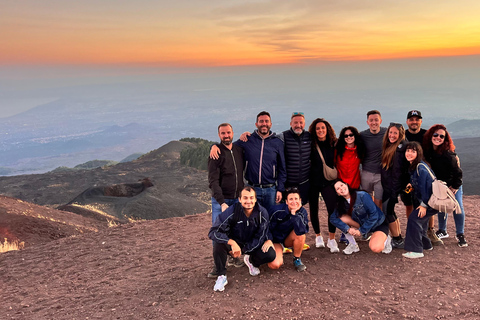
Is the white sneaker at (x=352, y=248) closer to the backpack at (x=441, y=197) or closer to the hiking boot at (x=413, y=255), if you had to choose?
the hiking boot at (x=413, y=255)

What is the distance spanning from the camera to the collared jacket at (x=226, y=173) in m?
5.54

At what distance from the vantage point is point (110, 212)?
15.1 meters

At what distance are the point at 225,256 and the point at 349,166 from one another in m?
2.53

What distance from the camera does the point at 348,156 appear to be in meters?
5.79

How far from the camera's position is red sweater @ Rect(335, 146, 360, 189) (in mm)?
5785

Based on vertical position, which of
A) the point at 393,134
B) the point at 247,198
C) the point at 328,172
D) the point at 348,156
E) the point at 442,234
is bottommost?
the point at 442,234

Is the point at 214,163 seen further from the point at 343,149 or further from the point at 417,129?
the point at 417,129

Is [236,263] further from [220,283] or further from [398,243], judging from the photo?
[398,243]

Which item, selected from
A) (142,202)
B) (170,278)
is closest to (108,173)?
(142,202)

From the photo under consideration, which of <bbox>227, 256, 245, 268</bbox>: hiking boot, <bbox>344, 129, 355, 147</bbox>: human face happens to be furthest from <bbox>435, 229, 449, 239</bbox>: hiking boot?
<bbox>227, 256, 245, 268</bbox>: hiking boot

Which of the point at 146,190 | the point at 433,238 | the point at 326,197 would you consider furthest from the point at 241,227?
the point at 146,190

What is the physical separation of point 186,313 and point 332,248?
2.90 meters

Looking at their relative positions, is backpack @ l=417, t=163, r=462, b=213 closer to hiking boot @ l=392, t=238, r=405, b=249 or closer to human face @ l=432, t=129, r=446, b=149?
human face @ l=432, t=129, r=446, b=149

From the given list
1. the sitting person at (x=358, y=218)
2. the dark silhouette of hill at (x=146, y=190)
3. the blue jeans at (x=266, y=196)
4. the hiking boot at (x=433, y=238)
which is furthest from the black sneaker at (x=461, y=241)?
the dark silhouette of hill at (x=146, y=190)
